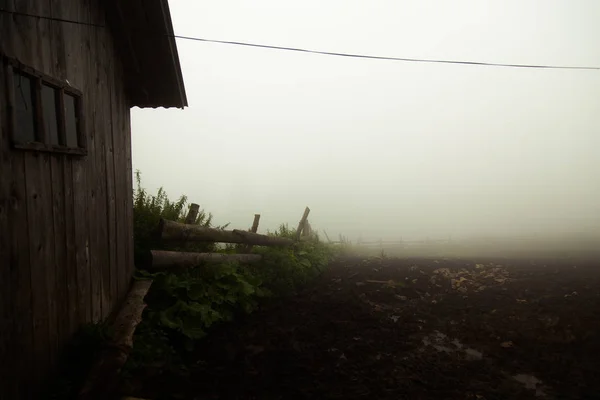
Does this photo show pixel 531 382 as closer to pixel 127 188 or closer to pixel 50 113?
pixel 50 113

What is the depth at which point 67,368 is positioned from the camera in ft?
9.77

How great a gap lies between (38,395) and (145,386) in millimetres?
933

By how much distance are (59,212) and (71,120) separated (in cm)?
101

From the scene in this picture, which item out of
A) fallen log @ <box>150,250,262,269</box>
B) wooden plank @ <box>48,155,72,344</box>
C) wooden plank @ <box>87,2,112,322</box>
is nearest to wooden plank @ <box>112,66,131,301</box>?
wooden plank @ <box>87,2,112,322</box>

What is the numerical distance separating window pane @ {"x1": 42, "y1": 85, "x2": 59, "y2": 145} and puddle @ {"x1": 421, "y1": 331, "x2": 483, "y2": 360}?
515 centimetres

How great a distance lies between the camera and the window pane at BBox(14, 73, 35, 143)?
254cm

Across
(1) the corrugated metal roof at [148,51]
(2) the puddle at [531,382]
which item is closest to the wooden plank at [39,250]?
(1) the corrugated metal roof at [148,51]

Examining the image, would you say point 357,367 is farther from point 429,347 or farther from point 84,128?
point 84,128

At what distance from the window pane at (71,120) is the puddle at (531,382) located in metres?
5.44

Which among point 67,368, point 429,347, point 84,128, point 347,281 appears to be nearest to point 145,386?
point 67,368

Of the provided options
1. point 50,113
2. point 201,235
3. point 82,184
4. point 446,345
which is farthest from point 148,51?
point 446,345

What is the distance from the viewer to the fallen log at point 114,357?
272 centimetres

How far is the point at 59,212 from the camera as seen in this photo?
306 cm

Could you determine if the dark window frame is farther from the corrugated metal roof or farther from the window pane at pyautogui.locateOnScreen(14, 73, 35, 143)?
the corrugated metal roof
